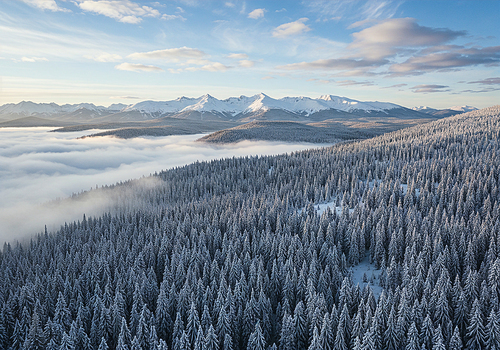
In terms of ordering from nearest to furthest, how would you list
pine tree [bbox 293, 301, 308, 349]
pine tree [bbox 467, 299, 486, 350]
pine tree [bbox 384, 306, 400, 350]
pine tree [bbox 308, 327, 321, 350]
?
pine tree [bbox 467, 299, 486, 350], pine tree [bbox 308, 327, 321, 350], pine tree [bbox 384, 306, 400, 350], pine tree [bbox 293, 301, 308, 349]

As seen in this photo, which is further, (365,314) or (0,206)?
(0,206)

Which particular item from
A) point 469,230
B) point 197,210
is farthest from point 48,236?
point 469,230

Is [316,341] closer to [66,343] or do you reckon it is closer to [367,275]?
[367,275]

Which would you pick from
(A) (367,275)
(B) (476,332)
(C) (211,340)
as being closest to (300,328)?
(C) (211,340)

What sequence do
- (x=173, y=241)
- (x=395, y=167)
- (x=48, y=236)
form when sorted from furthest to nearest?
(x=395, y=167)
(x=48, y=236)
(x=173, y=241)

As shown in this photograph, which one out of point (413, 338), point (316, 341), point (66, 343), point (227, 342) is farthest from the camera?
point (227, 342)

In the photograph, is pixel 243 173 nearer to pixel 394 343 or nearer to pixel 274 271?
pixel 274 271

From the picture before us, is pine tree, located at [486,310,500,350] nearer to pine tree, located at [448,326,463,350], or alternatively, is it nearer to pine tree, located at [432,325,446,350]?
pine tree, located at [448,326,463,350]

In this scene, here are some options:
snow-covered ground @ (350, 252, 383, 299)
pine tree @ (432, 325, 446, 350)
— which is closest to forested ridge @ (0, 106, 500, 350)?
pine tree @ (432, 325, 446, 350)
